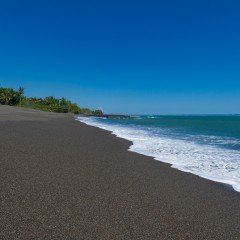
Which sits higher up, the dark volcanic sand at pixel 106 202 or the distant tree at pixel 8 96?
the distant tree at pixel 8 96

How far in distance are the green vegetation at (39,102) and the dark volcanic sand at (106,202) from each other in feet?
269

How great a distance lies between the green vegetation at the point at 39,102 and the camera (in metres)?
87.3

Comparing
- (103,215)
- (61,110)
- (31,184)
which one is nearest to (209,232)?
(103,215)

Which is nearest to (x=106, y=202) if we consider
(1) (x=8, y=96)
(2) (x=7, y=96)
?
(2) (x=7, y=96)

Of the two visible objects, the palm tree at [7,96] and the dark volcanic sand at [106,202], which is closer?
the dark volcanic sand at [106,202]

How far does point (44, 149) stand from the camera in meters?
10.8

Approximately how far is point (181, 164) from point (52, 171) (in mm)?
4555

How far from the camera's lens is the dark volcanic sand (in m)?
4.45

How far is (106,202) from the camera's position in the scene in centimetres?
565

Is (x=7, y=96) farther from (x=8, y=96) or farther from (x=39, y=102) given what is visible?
(x=39, y=102)

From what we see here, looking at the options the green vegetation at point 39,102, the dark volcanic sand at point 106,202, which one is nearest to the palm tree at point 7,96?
the green vegetation at point 39,102

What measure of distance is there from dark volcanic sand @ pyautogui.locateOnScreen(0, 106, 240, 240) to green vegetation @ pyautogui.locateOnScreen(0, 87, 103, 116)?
81953 mm

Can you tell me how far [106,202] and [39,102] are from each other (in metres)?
119

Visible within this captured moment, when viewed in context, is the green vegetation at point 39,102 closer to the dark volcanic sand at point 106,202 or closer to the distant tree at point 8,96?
the distant tree at point 8,96
